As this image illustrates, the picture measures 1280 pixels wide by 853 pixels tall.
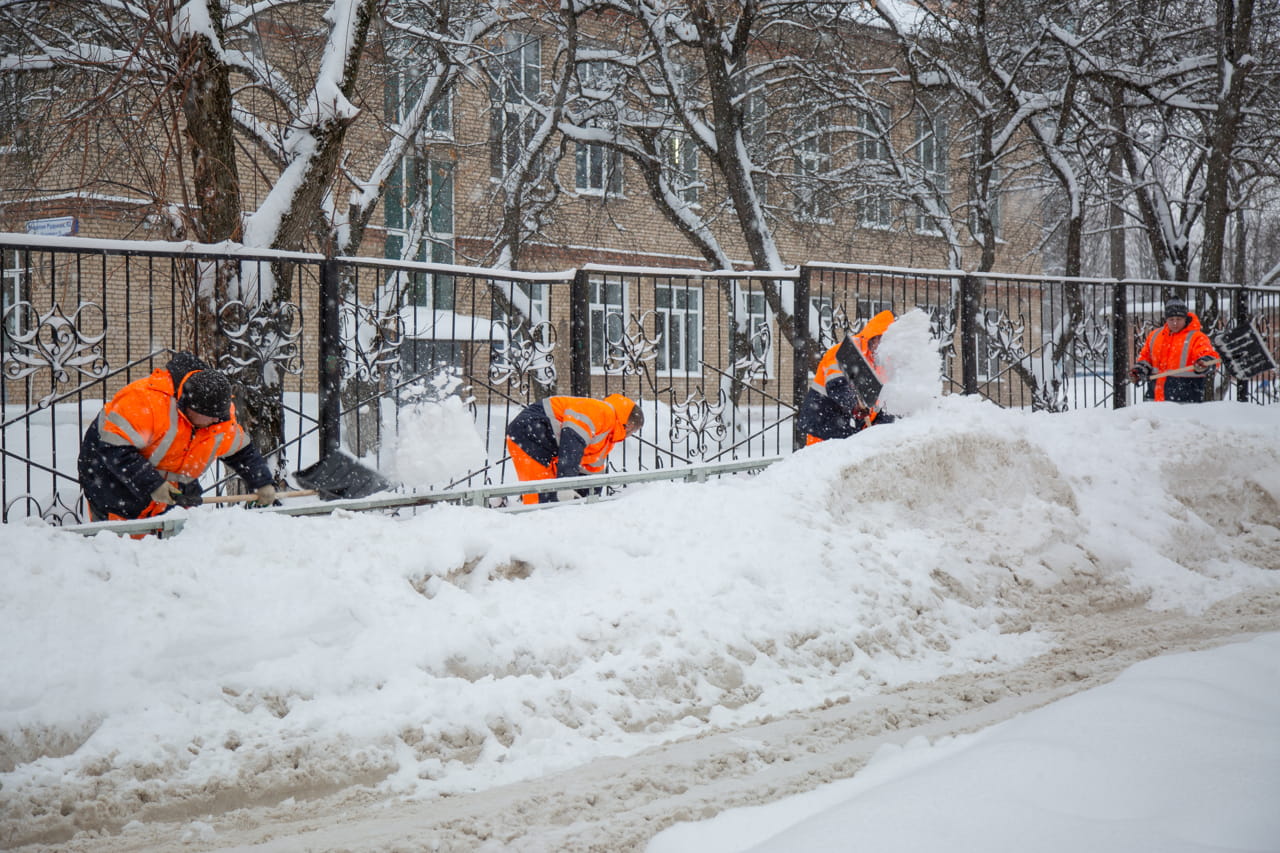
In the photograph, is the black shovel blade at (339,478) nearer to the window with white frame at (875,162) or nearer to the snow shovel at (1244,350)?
the window with white frame at (875,162)

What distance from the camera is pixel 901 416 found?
7.27 meters

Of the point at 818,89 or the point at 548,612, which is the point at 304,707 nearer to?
the point at 548,612

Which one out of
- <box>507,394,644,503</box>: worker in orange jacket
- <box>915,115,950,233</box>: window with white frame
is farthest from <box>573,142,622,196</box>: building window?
<box>507,394,644,503</box>: worker in orange jacket

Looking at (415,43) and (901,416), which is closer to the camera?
(901,416)

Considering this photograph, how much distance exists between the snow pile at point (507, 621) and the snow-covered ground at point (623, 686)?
0.04 ft

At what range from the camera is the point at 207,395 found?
205 inches

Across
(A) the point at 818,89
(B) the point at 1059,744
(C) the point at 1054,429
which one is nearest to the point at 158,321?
(A) the point at 818,89

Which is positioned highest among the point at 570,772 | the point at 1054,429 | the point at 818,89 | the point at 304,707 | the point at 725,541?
the point at 818,89

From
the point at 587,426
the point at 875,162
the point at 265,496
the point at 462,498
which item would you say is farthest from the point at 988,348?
the point at 265,496

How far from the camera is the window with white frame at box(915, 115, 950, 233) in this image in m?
13.6

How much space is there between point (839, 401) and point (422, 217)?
7.01 m

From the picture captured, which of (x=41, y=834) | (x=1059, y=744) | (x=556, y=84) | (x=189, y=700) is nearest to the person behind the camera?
(x=41, y=834)

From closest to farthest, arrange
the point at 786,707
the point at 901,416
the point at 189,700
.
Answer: the point at 189,700, the point at 786,707, the point at 901,416

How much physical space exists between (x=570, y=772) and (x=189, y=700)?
1.39 metres
